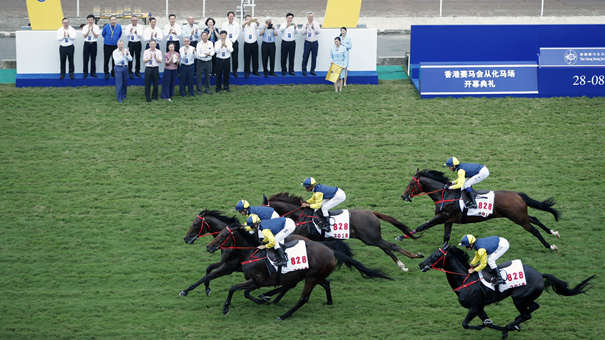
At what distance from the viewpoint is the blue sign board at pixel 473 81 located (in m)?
18.7

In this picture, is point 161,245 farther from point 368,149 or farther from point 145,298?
point 368,149

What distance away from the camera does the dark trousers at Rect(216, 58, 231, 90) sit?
18.5m

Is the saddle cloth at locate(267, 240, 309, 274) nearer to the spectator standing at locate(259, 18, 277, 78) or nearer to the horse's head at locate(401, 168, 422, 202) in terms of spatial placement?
the horse's head at locate(401, 168, 422, 202)

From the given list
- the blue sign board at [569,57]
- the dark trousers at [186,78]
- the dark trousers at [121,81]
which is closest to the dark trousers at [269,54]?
the dark trousers at [186,78]

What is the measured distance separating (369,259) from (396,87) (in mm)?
8728

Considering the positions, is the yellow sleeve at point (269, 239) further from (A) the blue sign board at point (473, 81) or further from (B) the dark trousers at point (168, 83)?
(A) the blue sign board at point (473, 81)

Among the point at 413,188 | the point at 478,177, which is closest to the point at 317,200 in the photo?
the point at 413,188

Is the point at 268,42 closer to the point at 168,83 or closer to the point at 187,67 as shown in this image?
the point at 187,67

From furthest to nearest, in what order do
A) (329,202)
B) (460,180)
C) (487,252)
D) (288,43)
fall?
(288,43) → (460,180) → (329,202) → (487,252)

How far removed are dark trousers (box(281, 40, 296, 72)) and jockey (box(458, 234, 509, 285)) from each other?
36.2 feet

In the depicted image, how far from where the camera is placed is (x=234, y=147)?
15953mm

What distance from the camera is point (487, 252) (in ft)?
31.5

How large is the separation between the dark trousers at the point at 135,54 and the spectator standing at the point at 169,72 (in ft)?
3.48

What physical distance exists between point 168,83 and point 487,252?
11.0m
